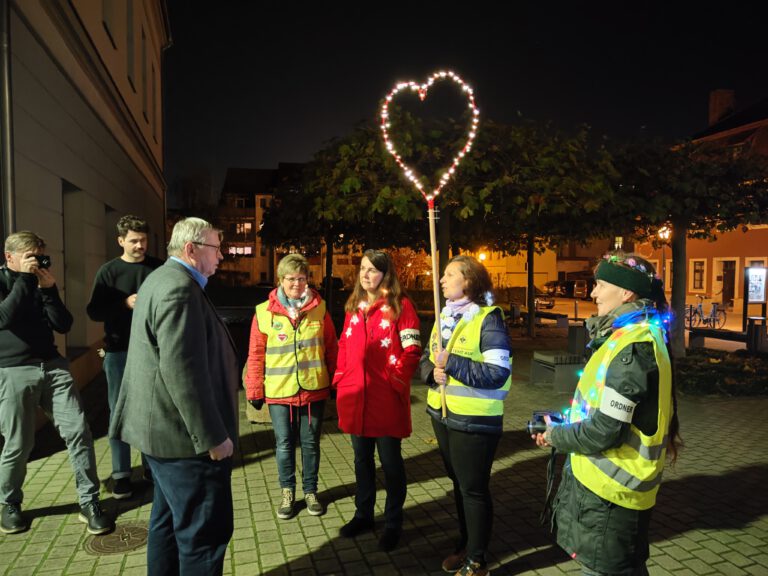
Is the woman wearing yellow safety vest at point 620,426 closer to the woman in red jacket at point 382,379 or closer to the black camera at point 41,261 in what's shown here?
the woman in red jacket at point 382,379

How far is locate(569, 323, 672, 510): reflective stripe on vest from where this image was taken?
7.68ft

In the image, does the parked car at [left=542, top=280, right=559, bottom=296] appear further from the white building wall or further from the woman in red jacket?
the woman in red jacket

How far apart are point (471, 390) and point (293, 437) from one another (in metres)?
1.66

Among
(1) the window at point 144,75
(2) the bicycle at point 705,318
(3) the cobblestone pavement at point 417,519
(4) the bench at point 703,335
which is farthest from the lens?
(2) the bicycle at point 705,318

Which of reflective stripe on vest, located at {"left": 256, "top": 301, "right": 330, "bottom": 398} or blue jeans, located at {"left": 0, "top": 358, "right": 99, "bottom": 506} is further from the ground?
reflective stripe on vest, located at {"left": 256, "top": 301, "right": 330, "bottom": 398}

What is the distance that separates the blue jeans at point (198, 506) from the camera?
2.66 metres

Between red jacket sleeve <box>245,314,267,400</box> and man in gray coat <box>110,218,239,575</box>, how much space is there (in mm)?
1510

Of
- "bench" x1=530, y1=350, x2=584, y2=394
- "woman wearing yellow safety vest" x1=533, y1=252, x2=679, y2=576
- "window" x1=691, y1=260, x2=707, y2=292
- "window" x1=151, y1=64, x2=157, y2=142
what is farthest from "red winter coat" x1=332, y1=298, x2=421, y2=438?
"window" x1=691, y1=260, x2=707, y2=292

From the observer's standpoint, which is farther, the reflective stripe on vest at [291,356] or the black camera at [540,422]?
the reflective stripe on vest at [291,356]

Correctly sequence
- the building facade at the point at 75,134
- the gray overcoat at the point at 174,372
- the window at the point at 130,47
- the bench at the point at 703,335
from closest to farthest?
the gray overcoat at the point at 174,372 < the building facade at the point at 75,134 < the bench at the point at 703,335 < the window at the point at 130,47

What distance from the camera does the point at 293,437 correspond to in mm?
4379

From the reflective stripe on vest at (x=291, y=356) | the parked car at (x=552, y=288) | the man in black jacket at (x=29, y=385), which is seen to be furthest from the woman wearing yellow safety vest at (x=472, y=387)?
the parked car at (x=552, y=288)

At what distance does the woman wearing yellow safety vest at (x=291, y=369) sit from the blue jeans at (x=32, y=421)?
120cm

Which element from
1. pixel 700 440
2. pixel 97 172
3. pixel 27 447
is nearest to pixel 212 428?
pixel 27 447
